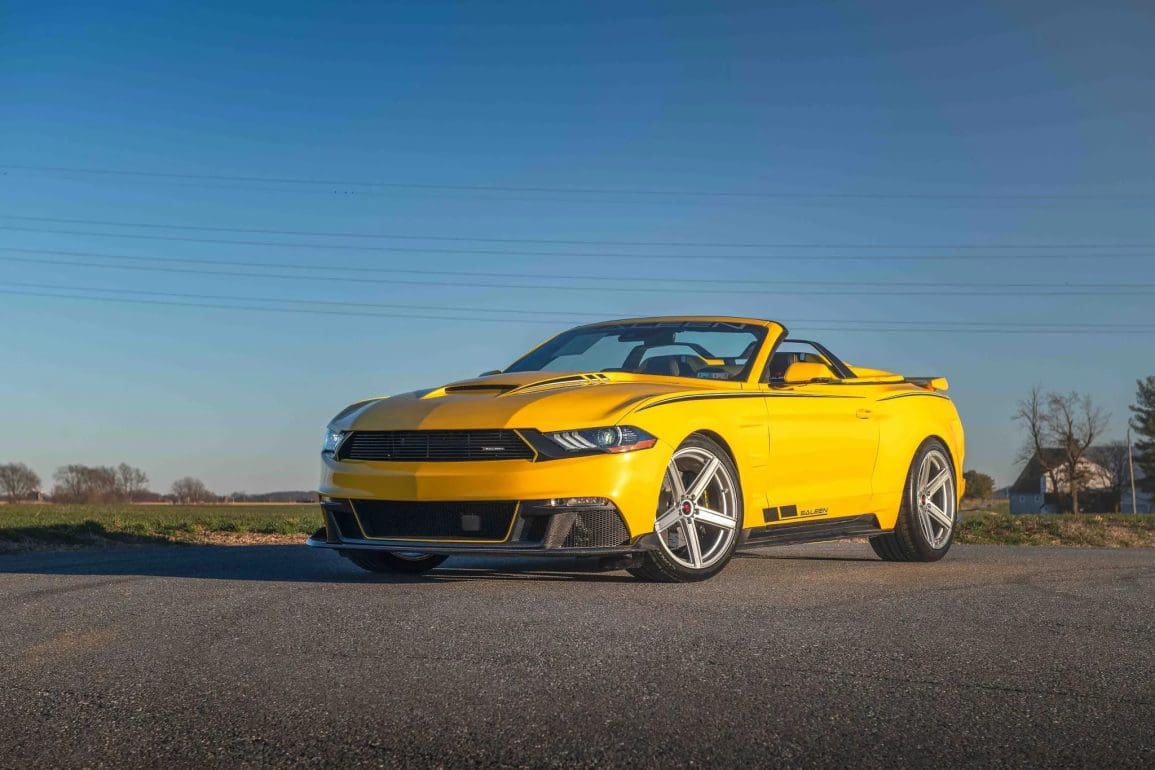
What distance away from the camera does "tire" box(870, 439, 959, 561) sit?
8.62 meters

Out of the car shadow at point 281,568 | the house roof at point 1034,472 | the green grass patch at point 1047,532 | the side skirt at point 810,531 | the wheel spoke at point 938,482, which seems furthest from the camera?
the house roof at point 1034,472

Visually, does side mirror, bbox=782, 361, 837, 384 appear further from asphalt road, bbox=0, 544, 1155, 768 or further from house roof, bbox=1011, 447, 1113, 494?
house roof, bbox=1011, 447, 1113, 494

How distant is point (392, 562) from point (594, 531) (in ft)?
5.96

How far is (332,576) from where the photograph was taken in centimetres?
725

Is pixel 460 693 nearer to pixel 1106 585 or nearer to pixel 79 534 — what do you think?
pixel 1106 585

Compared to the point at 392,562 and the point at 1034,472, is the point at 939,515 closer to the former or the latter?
the point at 392,562

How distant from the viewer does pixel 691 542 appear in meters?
6.64

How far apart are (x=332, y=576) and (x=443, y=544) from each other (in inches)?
44.4

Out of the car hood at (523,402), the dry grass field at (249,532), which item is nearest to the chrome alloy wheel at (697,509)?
the car hood at (523,402)

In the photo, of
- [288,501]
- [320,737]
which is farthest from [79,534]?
[288,501]

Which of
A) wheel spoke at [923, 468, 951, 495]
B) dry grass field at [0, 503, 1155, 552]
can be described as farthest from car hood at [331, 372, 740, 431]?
dry grass field at [0, 503, 1155, 552]

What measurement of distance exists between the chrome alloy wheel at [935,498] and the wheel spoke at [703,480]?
8.02 ft

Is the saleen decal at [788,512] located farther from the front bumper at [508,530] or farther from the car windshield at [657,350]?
the front bumper at [508,530]

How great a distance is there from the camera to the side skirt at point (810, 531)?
715 centimetres
